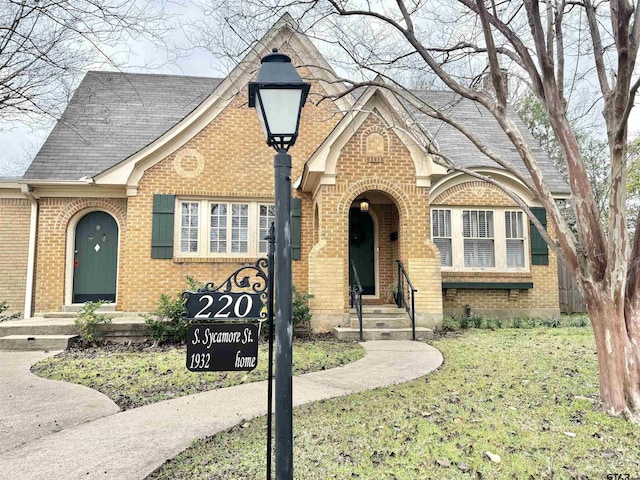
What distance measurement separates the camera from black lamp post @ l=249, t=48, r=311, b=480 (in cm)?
236

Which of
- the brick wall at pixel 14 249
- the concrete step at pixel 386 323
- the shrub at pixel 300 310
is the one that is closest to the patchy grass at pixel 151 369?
the shrub at pixel 300 310

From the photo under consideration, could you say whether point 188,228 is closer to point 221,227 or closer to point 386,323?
point 221,227

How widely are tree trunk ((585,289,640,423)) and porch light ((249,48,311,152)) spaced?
3.53 meters

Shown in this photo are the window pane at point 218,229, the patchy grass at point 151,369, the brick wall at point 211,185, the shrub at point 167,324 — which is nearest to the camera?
the patchy grass at point 151,369

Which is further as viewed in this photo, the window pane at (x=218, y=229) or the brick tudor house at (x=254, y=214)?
the window pane at (x=218, y=229)

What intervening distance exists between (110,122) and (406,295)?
9.17 m

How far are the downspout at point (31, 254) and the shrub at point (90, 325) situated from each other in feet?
8.03

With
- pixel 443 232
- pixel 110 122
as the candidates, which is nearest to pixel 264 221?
pixel 443 232

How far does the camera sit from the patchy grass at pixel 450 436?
307 centimetres

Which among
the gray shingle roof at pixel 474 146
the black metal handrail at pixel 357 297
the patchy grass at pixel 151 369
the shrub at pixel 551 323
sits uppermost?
the gray shingle roof at pixel 474 146

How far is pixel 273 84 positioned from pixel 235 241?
818 centimetres

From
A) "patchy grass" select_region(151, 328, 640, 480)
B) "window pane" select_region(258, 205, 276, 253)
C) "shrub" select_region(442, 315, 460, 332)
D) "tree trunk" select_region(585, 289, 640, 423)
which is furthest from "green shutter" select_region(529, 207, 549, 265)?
"tree trunk" select_region(585, 289, 640, 423)

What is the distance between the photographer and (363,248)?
439 inches

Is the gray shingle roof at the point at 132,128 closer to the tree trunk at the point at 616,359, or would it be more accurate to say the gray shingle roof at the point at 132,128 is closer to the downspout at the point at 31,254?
the downspout at the point at 31,254
